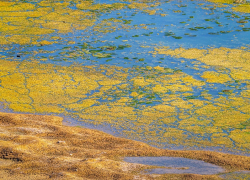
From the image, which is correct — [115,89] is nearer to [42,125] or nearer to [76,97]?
→ [76,97]

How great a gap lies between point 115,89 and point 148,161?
3.94 metres

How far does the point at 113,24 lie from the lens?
16.2 m

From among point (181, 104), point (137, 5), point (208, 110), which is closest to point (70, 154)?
point (181, 104)

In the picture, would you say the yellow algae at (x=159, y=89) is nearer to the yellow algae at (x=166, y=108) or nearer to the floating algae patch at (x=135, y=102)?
the floating algae patch at (x=135, y=102)

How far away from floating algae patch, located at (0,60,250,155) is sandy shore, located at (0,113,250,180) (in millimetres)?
762

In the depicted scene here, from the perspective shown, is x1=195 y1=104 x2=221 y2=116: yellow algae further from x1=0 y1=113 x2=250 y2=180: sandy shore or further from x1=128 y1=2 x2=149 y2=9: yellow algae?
x1=128 y1=2 x2=149 y2=9: yellow algae

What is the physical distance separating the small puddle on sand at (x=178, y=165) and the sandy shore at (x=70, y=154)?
0.14 metres

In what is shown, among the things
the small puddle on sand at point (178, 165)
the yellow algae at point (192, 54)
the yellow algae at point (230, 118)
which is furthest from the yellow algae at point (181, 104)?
the yellow algae at point (192, 54)

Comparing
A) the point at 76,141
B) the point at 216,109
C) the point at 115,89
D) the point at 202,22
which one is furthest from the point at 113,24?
the point at 76,141

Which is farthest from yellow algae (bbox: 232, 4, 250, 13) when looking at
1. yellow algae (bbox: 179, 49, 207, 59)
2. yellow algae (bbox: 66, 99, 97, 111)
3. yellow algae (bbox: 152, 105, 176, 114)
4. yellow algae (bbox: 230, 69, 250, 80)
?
yellow algae (bbox: 66, 99, 97, 111)

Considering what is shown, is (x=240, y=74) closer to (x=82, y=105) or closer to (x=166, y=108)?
(x=166, y=108)

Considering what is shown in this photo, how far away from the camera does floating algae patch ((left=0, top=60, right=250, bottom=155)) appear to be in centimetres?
821

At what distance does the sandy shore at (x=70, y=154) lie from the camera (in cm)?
598

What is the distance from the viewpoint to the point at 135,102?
9664 mm
